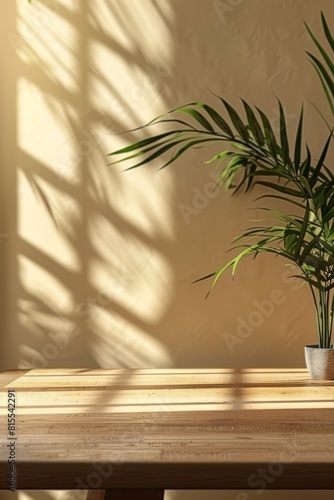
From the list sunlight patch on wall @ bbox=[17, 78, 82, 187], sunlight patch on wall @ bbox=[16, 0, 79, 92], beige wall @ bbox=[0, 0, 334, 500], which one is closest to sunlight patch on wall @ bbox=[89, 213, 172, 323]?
beige wall @ bbox=[0, 0, 334, 500]

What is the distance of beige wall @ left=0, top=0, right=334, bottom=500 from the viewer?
2303 millimetres

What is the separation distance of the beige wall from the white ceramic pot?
338 mm

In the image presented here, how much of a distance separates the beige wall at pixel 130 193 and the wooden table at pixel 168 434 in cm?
34

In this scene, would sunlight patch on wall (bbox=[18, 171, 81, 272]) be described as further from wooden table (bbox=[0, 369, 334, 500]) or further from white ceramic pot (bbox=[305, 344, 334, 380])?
white ceramic pot (bbox=[305, 344, 334, 380])

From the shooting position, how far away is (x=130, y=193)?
2326mm

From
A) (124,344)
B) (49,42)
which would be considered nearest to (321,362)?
(124,344)

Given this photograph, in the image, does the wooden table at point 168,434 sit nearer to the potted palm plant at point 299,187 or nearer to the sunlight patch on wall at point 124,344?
the potted palm plant at point 299,187

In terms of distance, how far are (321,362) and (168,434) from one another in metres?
0.74

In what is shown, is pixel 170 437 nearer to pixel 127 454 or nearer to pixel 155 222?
pixel 127 454

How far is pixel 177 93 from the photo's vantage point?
2.32 meters

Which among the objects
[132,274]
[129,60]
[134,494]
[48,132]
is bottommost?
[134,494]

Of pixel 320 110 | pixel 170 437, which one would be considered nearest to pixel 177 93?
pixel 320 110

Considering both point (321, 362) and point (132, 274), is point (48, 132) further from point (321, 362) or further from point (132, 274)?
point (321, 362)

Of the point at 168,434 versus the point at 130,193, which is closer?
the point at 168,434
